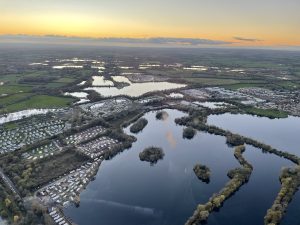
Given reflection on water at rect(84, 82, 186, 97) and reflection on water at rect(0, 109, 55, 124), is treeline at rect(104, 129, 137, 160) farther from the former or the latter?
reflection on water at rect(84, 82, 186, 97)

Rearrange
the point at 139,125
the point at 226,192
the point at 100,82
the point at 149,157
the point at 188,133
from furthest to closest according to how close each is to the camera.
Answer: the point at 100,82
the point at 139,125
the point at 188,133
the point at 149,157
the point at 226,192

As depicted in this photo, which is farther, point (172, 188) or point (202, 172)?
point (202, 172)

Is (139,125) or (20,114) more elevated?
(139,125)

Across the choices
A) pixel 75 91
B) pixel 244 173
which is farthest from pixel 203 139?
pixel 75 91

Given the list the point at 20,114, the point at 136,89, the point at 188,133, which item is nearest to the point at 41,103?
the point at 20,114

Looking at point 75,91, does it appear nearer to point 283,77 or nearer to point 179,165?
point 179,165

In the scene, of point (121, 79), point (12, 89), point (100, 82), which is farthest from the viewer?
point (121, 79)

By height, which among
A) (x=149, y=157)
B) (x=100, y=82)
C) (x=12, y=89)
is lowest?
(x=100, y=82)

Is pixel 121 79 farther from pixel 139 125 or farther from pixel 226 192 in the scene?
pixel 226 192
